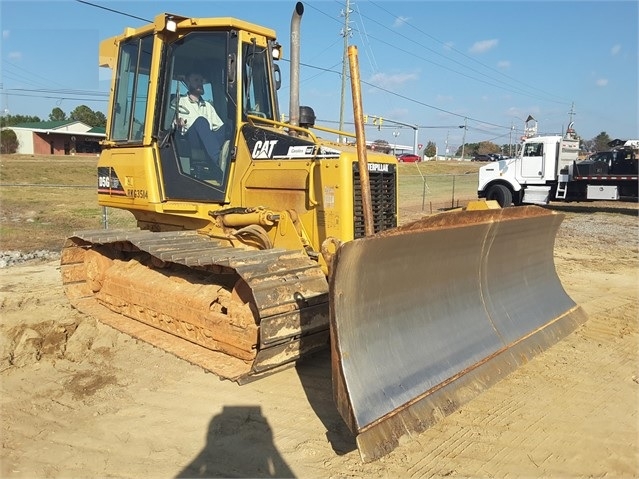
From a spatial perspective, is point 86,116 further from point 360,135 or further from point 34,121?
point 360,135

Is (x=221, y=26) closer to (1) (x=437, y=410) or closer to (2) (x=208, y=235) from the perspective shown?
(2) (x=208, y=235)

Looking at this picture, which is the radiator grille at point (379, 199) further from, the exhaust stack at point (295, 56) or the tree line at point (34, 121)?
the tree line at point (34, 121)

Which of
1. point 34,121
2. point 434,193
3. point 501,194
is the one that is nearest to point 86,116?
point 34,121

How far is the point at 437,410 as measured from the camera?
3654 millimetres

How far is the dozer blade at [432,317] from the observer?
11.0 feet

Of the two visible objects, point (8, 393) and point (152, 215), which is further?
point (152, 215)

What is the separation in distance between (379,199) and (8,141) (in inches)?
1992

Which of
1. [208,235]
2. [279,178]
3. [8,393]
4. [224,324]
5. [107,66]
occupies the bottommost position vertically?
[8,393]

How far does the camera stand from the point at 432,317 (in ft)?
13.9

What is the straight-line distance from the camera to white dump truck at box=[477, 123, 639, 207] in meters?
19.7

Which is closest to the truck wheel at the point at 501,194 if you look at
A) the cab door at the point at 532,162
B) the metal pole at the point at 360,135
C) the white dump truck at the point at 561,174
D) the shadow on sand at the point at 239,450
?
the white dump truck at the point at 561,174

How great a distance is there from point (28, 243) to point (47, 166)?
64.4 feet

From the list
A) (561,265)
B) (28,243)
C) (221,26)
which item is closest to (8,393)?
(221,26)

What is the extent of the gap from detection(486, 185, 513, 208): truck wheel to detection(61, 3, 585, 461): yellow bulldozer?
15.0 meters
